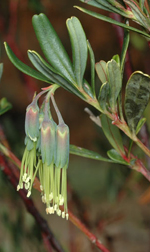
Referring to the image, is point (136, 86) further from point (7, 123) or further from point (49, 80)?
point (7, 123)

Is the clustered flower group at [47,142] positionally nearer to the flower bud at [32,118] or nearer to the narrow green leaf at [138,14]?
the flower bud at [32,118]

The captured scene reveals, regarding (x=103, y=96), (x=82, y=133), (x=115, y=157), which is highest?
(x=103, y=96)

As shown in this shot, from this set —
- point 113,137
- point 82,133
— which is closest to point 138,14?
point 113,137

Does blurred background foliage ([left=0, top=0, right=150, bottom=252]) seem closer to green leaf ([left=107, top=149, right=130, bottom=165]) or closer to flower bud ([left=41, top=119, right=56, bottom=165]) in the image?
green leaf ([left=107, top=149, right=130, bottom=165])

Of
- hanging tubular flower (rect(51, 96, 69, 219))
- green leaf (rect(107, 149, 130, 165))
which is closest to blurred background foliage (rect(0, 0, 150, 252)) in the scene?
green leaf (rect(107, 149, 130, 165))

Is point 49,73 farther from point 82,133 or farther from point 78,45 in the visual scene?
point 82,133

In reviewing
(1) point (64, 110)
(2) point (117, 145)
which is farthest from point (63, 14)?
(2) point (117, 145)

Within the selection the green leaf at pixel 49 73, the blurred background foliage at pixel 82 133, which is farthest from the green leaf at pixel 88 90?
the blurred background foliage at pixel 82 133
